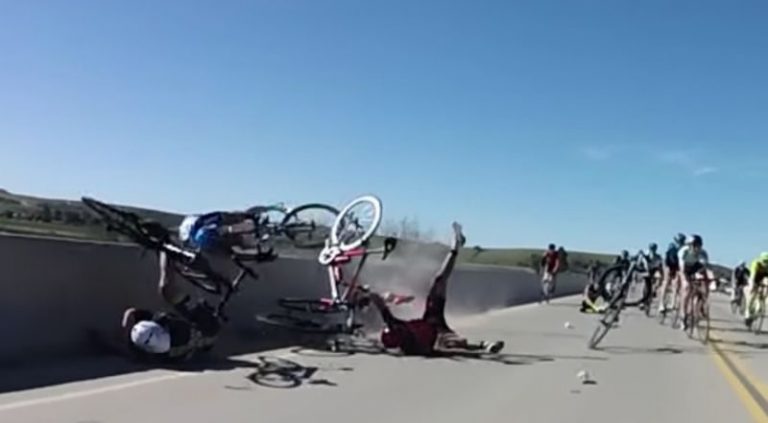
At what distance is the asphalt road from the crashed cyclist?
1.79 feet

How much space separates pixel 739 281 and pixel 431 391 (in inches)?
869

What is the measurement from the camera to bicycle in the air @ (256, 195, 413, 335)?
52.0 ft

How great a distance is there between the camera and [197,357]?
12.8m

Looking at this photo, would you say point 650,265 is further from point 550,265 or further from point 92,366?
point 550,265

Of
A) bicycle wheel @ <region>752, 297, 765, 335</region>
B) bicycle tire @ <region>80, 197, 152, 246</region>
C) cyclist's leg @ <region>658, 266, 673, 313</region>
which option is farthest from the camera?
cyclist's leg @ <region>658, 266, 673, 313</region>

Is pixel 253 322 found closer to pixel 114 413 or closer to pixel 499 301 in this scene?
pixel 114 413

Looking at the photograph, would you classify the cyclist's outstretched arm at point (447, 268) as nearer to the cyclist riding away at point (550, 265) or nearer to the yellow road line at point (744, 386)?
the yellow road line at point (744, 386)

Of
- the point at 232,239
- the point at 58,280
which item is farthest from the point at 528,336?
the point at 58,280

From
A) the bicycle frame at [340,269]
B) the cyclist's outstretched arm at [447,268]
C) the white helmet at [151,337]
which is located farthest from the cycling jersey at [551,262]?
the white helmet at [151,337]

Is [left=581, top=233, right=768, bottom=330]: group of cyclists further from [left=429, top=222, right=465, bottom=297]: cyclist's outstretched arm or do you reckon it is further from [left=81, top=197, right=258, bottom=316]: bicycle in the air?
[left=81, top=197, right=258, bottom=316]: bicycle in the air

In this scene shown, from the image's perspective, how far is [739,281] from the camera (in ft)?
104

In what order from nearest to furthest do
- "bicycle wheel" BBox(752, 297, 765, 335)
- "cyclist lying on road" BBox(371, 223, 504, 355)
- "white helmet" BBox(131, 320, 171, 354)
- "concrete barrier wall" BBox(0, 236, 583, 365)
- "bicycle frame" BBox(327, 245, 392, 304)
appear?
"concrete barrier wall" BBox(0, 236, 583, 365), "white helmet" BBox(131, 320, 171, 354), "cyclist lying on road" BBox(371, 223, 504, 355), "bicycle frame" BBox(327, 245, 392, 304), "bicycle wheel" BBox(752, 297, 765, 335)

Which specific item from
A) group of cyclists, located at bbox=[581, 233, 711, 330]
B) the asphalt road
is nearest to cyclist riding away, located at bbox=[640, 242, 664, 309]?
group of cyclists, located at bbox=[581, 233, 711, 330]

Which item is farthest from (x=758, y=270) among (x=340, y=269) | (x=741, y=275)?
(x=340, y=269)
